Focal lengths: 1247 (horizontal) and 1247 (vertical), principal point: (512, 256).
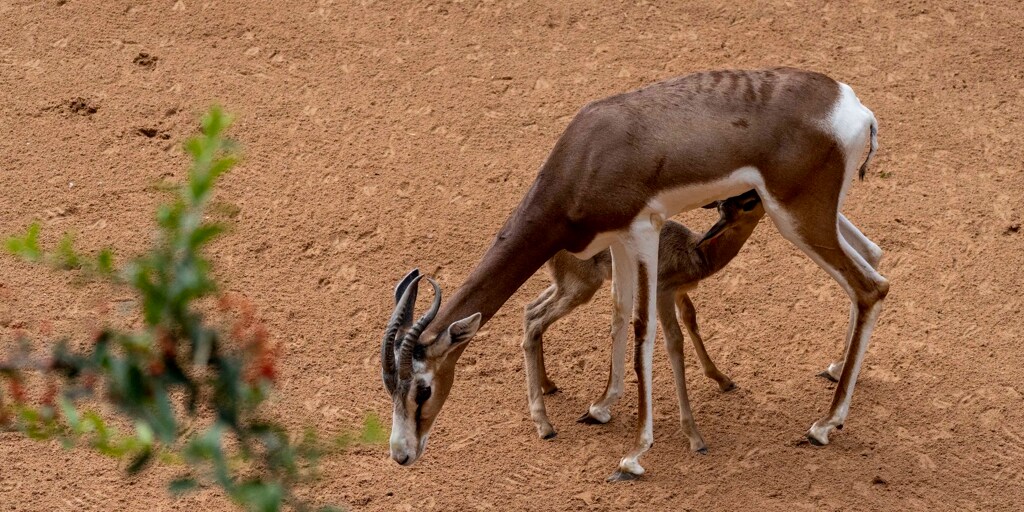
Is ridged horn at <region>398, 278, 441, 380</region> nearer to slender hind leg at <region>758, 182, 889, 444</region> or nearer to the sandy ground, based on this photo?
the sandy ground

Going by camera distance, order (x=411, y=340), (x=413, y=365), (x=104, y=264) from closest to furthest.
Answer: (x=104, y=264) < (x=411, y=340) < (x=413, y=365)

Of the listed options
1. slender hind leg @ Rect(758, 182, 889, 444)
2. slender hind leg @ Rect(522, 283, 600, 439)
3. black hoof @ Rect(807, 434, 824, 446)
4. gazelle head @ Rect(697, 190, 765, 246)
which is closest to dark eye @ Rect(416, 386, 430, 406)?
slender hind leg @ Rect(522, 283, 600, 439)

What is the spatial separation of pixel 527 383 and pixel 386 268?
1871 millimetres

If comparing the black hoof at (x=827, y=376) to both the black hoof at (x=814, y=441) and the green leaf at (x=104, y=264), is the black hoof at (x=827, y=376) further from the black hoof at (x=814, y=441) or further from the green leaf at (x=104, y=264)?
the green leaf at (x=104, y=264)

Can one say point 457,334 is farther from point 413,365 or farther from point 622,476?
point 622,476

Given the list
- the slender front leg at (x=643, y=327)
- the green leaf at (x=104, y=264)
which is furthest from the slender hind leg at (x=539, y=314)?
the green leaf at (x=104, y=264)

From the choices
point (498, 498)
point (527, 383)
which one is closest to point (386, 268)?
point (527, 383)

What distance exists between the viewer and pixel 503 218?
34.0 ft

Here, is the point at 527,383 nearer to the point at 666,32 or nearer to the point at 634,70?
the point at 634,70

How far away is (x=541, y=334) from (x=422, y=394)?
1.26m

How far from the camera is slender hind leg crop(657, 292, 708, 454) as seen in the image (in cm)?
827

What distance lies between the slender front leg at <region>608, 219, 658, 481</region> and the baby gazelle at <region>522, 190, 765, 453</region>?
35cm

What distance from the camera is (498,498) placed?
314 inches

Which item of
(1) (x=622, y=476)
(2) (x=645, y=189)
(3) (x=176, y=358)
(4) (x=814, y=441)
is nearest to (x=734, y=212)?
(2) (x=645, y=189)
